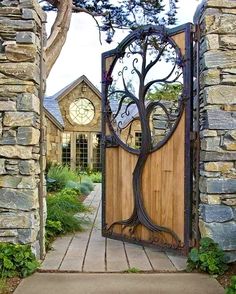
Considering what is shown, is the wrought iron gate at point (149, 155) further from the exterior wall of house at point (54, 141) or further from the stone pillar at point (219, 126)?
the exterior wall of house at point (54, 141)

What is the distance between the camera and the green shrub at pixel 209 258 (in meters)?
3.48

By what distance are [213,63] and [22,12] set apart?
1.71m

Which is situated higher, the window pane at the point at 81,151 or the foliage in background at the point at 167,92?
the foliage in background at the point at 167,92

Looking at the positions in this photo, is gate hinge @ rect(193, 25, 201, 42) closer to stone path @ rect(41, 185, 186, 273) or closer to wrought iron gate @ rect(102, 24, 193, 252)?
wrought iron gate @ rect(102, 24, 193, 252)

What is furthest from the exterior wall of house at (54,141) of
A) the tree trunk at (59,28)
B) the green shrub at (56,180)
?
the tree trunk at (59,28)

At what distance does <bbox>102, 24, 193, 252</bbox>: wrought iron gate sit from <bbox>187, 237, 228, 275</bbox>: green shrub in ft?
1.10

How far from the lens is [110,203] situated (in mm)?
4902

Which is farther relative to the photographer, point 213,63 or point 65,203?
point 65,203

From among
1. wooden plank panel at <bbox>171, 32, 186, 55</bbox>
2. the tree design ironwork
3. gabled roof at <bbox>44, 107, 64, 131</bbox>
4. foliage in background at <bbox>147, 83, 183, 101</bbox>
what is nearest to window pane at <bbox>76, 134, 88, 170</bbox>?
gabled roof at <bbox>44, 107, 64, 131</bbox>

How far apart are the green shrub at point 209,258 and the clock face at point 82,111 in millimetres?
13705

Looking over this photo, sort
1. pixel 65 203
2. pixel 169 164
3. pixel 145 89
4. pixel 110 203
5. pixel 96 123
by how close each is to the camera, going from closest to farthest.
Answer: pixel 169 164, pixel 145 89, pixel 110 203, pixel 65 203, pixel 96 123

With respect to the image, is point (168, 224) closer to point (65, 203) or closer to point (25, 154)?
point (25, 154)

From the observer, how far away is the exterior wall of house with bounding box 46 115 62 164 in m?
16.1

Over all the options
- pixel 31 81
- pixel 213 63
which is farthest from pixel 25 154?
pixel 213 63
